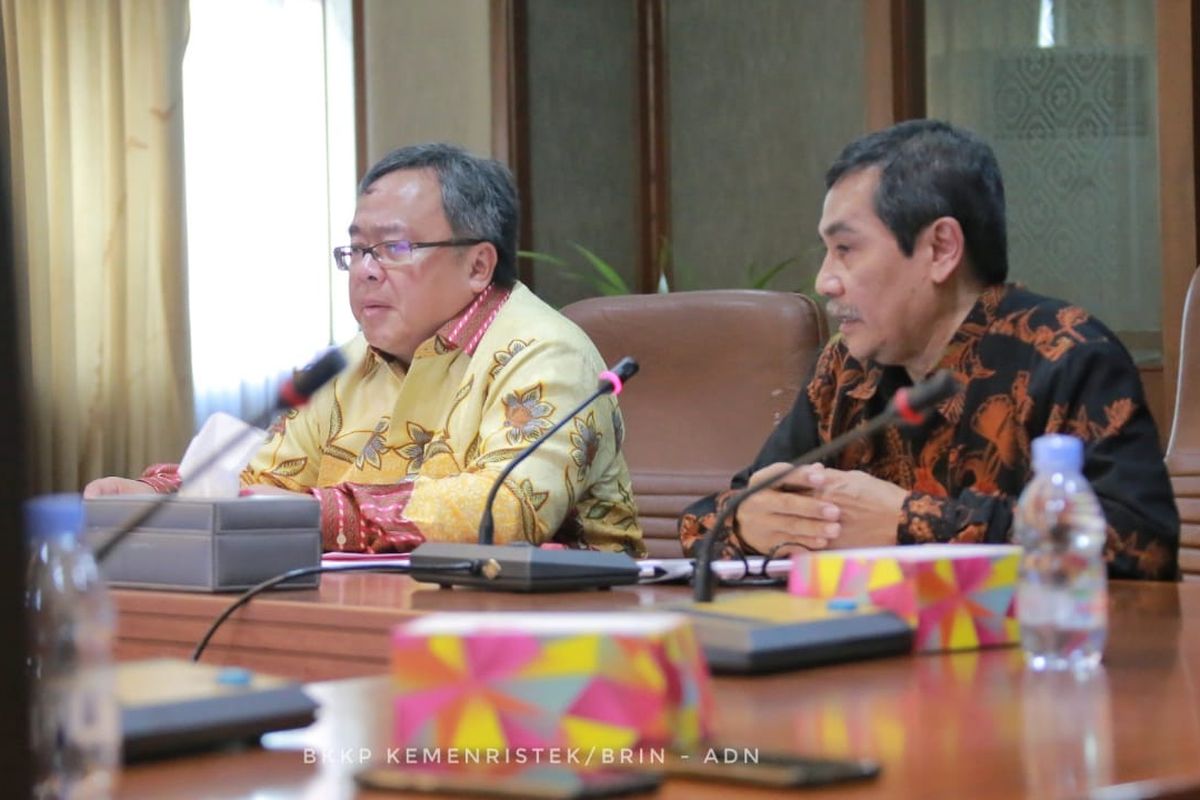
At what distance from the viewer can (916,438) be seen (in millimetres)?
2285

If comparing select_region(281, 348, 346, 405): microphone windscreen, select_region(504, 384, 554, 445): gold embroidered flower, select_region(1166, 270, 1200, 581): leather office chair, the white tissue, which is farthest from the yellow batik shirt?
select_region(281, 348, 346, 405): microphone windscreen

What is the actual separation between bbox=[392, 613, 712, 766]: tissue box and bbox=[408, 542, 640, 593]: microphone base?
0.95 metres

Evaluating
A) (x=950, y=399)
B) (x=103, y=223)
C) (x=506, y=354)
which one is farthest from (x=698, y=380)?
(x=103, y=223)

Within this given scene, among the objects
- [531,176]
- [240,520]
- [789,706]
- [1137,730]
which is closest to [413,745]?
[789,706]

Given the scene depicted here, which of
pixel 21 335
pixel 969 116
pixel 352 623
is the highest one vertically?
pixel 969 116

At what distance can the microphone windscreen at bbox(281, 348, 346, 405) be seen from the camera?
114 cm

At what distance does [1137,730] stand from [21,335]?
738 millimetres

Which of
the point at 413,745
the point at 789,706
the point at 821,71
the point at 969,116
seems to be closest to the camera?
the point at 413,745

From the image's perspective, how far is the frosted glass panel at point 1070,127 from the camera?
4090 millimetres

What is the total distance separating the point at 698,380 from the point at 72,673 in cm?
224

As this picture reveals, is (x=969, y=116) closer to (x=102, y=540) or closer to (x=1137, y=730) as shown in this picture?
(x=102, y=540)

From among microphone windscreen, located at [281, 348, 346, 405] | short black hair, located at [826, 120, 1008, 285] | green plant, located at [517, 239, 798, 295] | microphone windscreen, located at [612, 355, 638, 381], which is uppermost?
short black hair, located at [826, 120, 1008, 285]

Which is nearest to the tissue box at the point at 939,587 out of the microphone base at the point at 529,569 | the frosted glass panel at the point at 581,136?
the microphone base at the point at 529,569

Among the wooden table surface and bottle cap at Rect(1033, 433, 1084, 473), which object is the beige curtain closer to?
the wooden table surface
